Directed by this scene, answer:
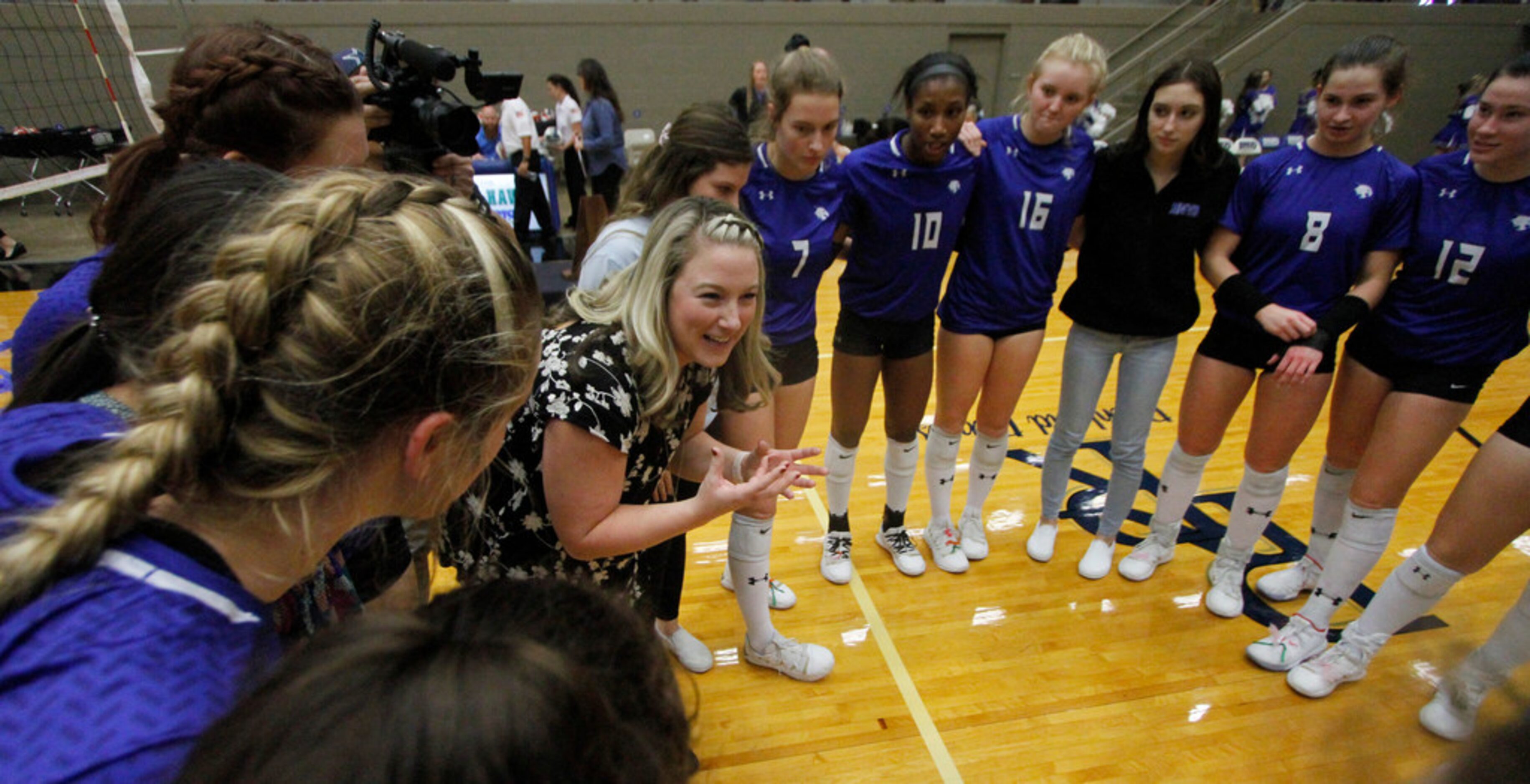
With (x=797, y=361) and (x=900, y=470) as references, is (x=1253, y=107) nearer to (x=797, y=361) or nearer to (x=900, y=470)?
(x=900, y=470)

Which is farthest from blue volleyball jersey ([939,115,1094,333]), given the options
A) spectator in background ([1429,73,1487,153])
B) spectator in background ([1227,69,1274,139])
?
spectator in background ([1227,69,1274,139])

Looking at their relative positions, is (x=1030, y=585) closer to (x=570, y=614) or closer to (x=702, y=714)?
(x=702, y=714)

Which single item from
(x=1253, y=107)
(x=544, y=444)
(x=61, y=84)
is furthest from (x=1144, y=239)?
(x=61, y=84)

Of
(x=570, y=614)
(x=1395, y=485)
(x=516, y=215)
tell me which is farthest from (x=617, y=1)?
(x=570, y=614)

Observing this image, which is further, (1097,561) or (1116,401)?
(1097,561)

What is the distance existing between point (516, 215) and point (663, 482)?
5.64m

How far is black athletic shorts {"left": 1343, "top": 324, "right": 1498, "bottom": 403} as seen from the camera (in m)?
2.10

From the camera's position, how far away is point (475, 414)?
826 mm

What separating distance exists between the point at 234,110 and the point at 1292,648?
128 inches

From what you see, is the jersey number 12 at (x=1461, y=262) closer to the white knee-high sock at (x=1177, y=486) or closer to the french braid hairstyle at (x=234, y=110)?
the white knee-high sock at (x=1177, y=486)

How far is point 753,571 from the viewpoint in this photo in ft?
7.29

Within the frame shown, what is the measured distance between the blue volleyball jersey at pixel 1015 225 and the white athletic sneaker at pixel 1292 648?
4.36ft

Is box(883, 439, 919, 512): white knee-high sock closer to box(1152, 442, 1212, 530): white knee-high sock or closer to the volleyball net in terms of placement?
box(1152, 442, 1212, 530): white knee-high sock

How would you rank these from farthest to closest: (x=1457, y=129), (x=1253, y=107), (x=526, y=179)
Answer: (x=1253, y=107), (x=1457, y=129), (x=526, y=179)
